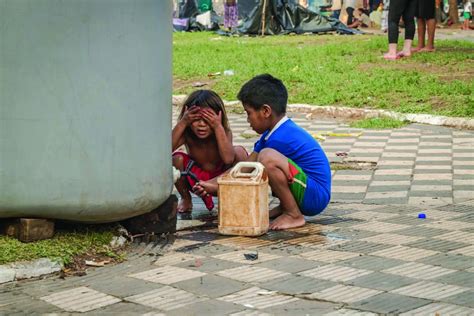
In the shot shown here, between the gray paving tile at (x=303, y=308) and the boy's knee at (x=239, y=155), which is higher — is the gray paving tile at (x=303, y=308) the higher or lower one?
the lower one

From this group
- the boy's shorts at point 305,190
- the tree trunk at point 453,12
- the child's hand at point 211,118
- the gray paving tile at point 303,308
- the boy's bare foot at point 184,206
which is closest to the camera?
the gray paving tile at point 303,308

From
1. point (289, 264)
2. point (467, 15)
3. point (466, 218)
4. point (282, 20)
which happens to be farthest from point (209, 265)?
point (467, 15)

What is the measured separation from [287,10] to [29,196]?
65.5 feet

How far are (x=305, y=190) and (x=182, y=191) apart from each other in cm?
94

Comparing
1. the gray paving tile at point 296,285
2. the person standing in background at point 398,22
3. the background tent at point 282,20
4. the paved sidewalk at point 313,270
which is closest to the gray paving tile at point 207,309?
the paved sidewalk at point 313,270

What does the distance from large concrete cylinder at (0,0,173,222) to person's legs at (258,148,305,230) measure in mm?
831

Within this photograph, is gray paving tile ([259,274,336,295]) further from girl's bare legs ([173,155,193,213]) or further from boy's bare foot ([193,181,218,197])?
girl's bare legs ([173,155,193,213])

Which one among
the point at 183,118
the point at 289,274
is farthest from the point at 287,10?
the point at 289,274

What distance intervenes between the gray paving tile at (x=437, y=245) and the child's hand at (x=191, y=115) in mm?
1593

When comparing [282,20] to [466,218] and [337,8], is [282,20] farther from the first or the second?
[466,218]

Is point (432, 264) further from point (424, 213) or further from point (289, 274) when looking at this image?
point (424, 213)

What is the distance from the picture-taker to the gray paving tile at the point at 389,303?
4117mm

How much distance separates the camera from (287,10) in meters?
24.3

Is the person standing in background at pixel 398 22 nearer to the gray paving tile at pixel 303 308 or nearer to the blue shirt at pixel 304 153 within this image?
the blue shirt at pixel 304 153
